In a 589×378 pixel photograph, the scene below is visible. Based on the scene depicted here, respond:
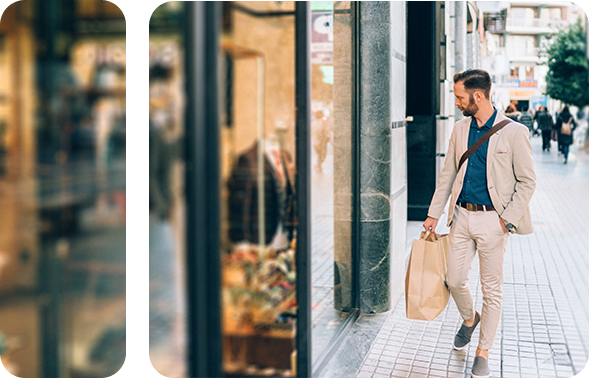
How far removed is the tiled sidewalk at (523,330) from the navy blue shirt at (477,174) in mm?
1110

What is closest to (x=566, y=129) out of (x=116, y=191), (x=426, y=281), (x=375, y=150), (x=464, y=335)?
(x=375, y=150)

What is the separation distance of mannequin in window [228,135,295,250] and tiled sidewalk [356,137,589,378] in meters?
1.46

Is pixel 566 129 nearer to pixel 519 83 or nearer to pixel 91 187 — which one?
pixel 91 187

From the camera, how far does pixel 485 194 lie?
12.9 feet

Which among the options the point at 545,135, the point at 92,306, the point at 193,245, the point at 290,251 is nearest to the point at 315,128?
the point at 290,251

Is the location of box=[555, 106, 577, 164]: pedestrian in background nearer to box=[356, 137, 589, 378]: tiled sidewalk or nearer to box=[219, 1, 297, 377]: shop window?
box=[356, 137, 589, 378]: tiled sidewalk

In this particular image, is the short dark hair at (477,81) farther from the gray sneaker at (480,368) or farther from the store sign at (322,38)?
the gray sneaker at (480,368)

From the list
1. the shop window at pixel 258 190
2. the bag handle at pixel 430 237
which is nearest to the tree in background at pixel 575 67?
the bag handle at pixel 430 237

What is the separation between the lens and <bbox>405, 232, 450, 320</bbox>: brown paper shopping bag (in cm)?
409

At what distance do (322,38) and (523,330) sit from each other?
264cm

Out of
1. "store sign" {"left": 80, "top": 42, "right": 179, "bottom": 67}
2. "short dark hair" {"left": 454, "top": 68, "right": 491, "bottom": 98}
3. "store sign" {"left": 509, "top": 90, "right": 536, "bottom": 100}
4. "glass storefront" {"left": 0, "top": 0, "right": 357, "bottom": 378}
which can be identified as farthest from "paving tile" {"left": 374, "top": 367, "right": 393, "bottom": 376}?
"store sign" {"left": 509, "top": 90, "right": 536, "bottom": 100}

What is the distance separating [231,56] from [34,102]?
2.74ft

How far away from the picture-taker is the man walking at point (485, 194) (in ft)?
12.6

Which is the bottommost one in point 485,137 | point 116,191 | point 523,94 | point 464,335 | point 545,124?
point 464,335
